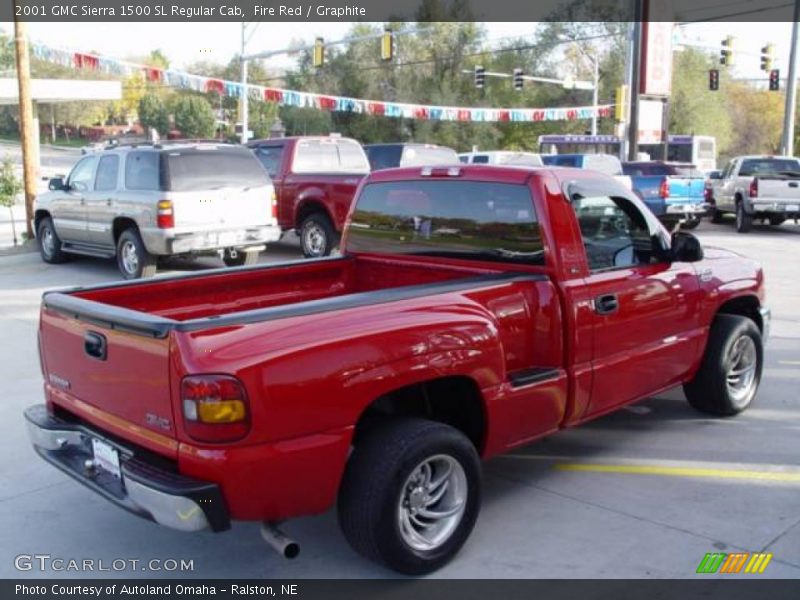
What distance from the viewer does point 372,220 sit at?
557 centimetres

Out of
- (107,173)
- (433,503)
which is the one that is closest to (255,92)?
(107,173)

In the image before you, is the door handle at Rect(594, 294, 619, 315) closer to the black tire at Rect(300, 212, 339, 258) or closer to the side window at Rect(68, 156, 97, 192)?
the black tire at Rect(300, 212, 339, 258)

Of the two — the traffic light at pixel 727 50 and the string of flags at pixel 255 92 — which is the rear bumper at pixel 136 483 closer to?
the string of flags at pixel 255 92

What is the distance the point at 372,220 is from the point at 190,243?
6440 mm

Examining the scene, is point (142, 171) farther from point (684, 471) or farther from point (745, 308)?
point (684, 471)

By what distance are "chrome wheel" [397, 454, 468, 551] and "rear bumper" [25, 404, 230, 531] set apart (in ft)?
2.78

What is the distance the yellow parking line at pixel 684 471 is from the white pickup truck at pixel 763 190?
16233mm

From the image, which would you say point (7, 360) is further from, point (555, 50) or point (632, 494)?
point (555, 50)

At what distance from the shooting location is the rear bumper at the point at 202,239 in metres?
→ 11.3

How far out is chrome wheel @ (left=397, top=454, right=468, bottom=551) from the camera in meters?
3.75

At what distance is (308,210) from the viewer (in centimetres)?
1407

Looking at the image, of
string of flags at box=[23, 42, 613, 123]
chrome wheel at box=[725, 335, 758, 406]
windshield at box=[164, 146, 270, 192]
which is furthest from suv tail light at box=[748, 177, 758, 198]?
string of flags at box=[23, 42, 613, 123]

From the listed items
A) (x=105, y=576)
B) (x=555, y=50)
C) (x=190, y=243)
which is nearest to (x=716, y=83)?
(x=555, y=50)

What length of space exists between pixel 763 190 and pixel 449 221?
16.8 meters
